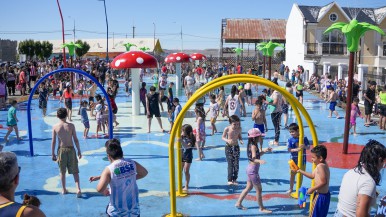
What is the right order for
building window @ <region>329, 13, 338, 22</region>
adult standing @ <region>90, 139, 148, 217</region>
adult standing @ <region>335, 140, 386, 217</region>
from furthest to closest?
building window @ <region>329, 13, 338, 22</region> < adult standing @ <region>90, 139, 148, 217</region> < adult standing @ <region>335, 140, 386, 217</region>

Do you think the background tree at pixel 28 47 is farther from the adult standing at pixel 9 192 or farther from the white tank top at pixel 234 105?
the adult standing at pixel 9 192

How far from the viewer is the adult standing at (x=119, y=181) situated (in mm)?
4715

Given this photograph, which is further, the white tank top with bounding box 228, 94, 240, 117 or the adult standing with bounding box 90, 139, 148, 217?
the white tank top with bounding box 228, 94, 240, 117

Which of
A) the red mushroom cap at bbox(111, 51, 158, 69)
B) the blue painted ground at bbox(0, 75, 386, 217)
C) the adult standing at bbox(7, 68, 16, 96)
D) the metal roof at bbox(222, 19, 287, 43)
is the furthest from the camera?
the metal roof at bbox(222, 19, 287, 43)

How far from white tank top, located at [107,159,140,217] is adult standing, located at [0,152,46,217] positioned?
168 cm

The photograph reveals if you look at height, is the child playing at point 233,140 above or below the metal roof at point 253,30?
below

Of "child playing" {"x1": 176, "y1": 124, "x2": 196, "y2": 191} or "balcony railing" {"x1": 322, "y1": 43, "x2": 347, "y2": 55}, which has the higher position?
"balcony railing" {"x1": 322, "y1": 43, "x2": 347, "y2": 55}

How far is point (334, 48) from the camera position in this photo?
34688mm

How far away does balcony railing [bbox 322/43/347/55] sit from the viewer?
113 feet

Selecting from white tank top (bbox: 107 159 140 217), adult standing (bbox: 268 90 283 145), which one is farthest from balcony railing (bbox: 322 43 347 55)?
white tank top (bbox: 107 159 140 217)

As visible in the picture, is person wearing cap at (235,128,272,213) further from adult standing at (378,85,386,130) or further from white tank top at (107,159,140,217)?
adult standing at (378,85,386,130)

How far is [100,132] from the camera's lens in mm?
14039

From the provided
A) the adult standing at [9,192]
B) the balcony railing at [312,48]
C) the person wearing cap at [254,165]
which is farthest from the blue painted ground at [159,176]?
the balcony railing at [312,48]

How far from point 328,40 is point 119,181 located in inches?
1316
